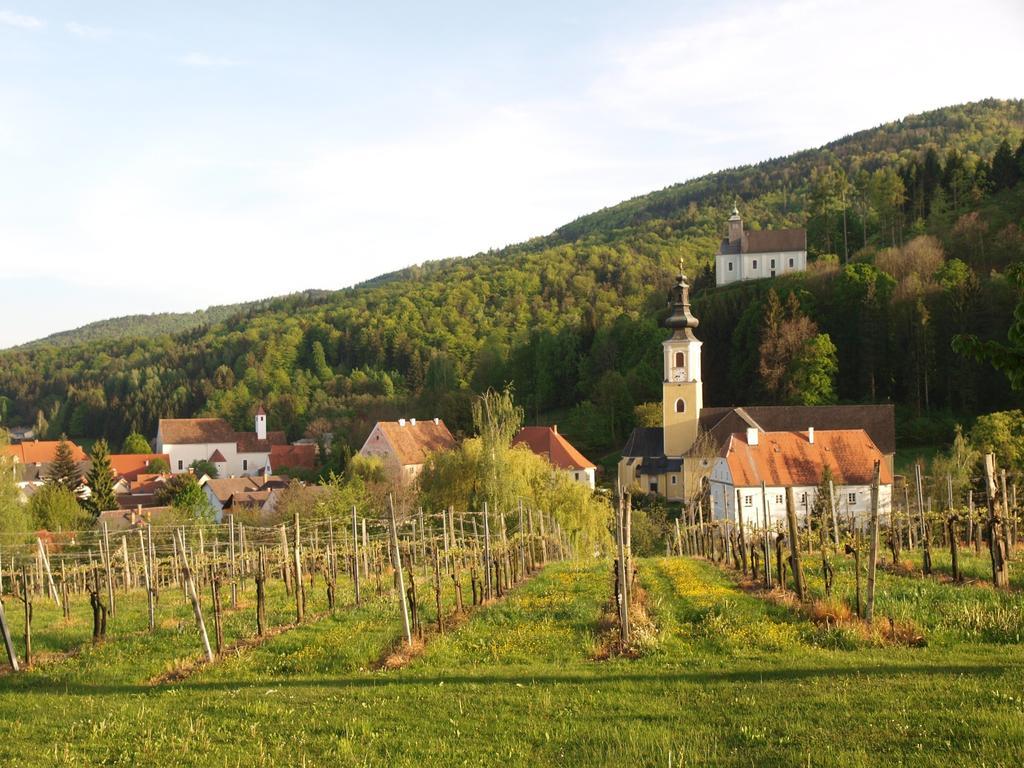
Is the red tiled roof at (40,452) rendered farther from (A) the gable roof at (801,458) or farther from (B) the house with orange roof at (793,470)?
(A) the gable roof at (801,458)

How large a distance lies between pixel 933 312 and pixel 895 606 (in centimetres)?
6256

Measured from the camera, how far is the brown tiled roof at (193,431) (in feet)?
384

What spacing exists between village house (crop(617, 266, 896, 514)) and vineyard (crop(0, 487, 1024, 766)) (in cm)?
4021

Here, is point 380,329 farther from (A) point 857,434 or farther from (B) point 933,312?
(A) point 857,434

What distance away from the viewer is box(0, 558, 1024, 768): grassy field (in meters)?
8.48

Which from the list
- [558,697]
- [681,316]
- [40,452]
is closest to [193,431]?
[40,452]

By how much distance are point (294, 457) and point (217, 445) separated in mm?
22989

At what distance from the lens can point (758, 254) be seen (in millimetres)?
104938

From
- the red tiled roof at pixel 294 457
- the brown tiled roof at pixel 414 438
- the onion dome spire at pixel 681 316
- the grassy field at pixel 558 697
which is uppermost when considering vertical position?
the onion dome spire at pixel 681 316

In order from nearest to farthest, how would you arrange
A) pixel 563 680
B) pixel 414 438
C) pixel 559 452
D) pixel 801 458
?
pixel 563 680 < pixel 801 458 < pixel 559 452 < pixel 414 438

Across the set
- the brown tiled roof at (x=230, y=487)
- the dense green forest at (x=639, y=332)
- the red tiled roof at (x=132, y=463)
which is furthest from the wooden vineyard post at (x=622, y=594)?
the red tiled roof at (x=132, y=463)

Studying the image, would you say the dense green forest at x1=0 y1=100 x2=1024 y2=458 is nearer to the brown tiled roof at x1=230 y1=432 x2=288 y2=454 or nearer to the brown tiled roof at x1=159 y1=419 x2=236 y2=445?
the brown tiled roof at x1=230 y1=432 x2=288 y2=454

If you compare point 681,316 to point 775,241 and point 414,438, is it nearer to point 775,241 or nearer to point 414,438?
point 414,438

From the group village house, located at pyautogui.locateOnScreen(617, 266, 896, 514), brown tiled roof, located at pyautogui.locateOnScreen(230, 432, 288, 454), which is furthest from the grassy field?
brown tiled roof, located at pyautogui.locateOnScreen(230, 432, 288, 454)
